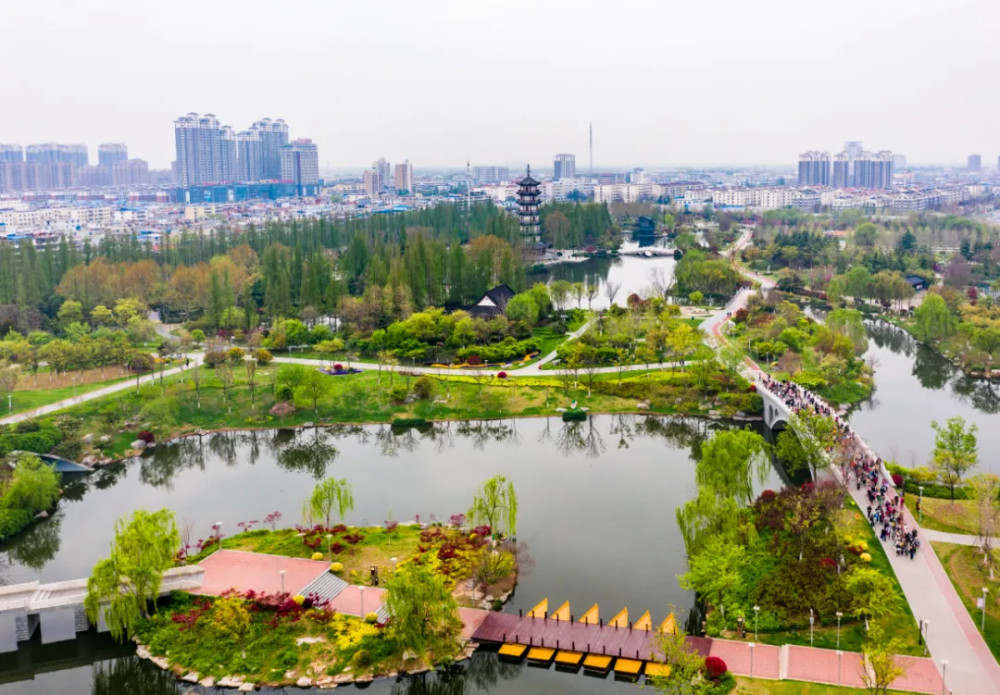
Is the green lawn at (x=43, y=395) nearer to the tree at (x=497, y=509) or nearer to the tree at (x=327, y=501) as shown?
the tree at (x=327, y=501)

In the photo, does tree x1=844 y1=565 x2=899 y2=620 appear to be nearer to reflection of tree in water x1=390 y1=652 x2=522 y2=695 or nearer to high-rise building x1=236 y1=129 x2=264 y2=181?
reflection of tree in water x1=390 y1=652 x2=522 y2=695

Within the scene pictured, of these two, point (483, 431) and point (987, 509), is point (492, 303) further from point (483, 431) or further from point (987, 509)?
point (987, 509)

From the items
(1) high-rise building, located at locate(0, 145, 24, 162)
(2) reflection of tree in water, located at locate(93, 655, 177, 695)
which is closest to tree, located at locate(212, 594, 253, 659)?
(2) reflection of tree in water, located at locate(93, 655, 177, 695)

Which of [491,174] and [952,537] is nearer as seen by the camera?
[952,537]

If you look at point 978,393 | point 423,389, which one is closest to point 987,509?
point 978,393

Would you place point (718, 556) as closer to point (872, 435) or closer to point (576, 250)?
point (872, 435)
